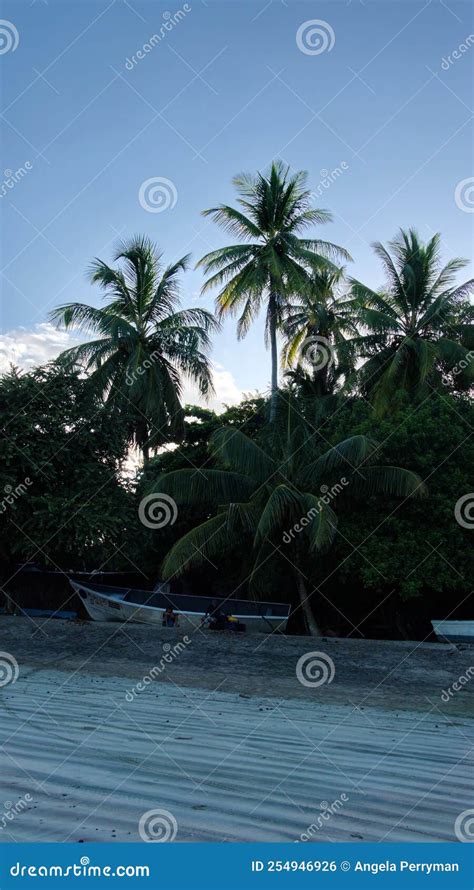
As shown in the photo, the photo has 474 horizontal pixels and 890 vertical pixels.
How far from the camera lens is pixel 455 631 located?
1967 centimetres

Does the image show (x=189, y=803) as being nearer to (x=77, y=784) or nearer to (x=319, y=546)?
(x=77, y=784)

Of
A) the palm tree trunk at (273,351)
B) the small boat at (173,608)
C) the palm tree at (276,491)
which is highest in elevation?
the palm tree trunk at (273,351)

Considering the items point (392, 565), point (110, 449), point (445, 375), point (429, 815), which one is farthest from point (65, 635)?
point (445, 375)

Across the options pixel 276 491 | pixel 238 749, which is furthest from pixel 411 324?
pixel 238 749

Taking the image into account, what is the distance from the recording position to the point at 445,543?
65.9ft

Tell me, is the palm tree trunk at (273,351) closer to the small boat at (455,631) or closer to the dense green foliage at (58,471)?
the dense green foliage at (58,471)

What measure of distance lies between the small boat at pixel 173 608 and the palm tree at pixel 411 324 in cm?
854

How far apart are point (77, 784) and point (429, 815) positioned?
8.25ft

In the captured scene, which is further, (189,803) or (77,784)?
(77,784)

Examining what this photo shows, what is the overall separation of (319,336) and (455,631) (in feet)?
49.3

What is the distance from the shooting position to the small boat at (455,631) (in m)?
19.3

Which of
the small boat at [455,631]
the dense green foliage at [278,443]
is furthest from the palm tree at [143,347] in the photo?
the small boat at [455,631]

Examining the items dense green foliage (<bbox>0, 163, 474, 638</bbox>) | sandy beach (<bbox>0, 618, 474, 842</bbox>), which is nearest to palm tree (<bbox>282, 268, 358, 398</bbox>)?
dense green foliage (<bbox>0, 163, 474, 638</bbox>)

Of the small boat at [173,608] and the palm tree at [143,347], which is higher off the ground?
the palm tree at [143,347]
